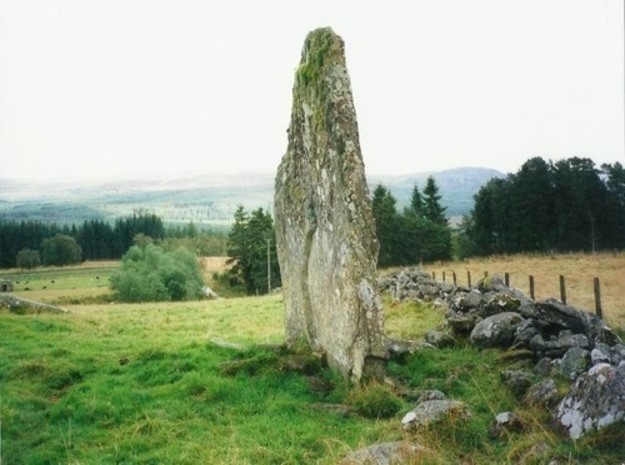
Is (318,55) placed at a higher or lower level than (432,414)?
higher

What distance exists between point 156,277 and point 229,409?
206 feet

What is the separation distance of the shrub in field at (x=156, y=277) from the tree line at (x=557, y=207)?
38871mm

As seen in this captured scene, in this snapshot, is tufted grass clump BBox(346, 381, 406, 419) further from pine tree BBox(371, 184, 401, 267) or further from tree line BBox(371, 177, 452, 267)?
pine tree BBox(371, 184, 401, 267)

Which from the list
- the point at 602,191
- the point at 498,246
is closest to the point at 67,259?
the point at 498,246

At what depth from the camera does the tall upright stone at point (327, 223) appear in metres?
11.8

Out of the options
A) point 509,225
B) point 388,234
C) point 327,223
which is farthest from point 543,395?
point 388,234

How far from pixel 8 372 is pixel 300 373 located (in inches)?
276

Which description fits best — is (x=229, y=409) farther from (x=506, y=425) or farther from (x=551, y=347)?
(x=551, y=347)

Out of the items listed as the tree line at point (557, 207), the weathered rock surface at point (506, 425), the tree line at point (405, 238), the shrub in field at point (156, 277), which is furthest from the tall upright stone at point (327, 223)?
the tree line at point (405, 238)

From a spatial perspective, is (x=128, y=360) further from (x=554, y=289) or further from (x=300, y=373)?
(x=554, y=289)

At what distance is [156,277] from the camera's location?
7081 cm

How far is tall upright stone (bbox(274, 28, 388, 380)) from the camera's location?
463 inches

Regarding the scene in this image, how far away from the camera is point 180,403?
10.9 metres

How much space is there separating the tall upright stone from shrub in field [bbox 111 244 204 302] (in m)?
56.1
